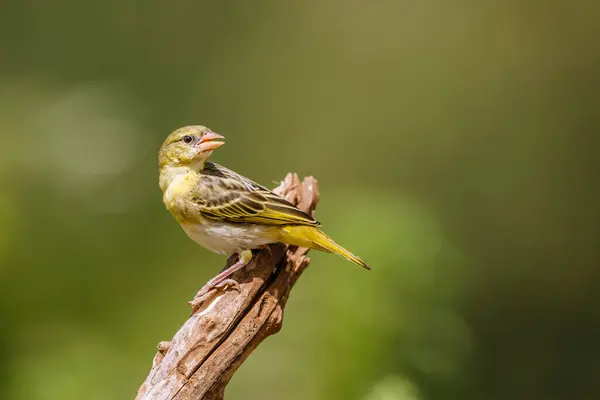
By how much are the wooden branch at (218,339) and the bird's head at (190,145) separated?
1.34ft

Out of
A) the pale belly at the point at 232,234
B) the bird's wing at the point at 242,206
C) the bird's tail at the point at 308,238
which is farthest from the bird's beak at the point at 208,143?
the bird's tail at the point at 308,238

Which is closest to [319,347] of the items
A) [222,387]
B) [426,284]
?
[426,284]

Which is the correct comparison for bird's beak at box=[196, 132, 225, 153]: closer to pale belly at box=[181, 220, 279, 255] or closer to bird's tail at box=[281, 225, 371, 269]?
pale belly at box=[181, 220, 279, 255]

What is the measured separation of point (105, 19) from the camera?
3.55 metres

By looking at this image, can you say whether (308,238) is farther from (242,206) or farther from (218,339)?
(218,339)

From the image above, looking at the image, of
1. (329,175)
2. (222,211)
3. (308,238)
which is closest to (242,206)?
(222,211)

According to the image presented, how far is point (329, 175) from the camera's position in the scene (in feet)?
12.0

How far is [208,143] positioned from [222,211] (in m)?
0.25

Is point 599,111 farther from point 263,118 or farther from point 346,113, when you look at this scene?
point 263,118

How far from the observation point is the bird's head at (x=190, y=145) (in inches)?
87.8

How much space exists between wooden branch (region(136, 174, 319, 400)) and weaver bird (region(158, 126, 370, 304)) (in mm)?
69

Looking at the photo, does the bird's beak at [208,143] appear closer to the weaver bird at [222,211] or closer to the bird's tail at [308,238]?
→ the weaver bird at [222,211]

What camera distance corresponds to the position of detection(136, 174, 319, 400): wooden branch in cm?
191

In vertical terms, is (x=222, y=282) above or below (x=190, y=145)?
below
